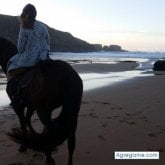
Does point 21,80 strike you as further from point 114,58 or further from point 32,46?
point 114,58

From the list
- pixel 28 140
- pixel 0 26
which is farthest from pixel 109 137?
pixel 0 26

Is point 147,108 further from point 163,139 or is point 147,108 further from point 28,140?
point 28,140

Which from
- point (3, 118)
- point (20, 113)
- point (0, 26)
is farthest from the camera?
point (0, 26)

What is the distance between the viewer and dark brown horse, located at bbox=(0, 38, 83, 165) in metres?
5.53

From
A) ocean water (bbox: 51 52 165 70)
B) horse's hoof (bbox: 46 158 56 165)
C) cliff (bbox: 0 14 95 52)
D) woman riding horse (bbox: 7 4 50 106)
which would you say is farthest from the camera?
cliff (bbox: 0 14 95 52)

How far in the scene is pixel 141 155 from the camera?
636 cm

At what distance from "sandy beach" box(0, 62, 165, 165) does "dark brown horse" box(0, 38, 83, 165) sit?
2.13 ft

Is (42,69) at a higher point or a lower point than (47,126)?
higher

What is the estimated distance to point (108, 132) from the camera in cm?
804

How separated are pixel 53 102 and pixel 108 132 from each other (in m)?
2.34

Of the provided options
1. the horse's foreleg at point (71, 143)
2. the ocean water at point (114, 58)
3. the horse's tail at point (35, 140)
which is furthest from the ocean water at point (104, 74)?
the horse's tail at point (35, 140)

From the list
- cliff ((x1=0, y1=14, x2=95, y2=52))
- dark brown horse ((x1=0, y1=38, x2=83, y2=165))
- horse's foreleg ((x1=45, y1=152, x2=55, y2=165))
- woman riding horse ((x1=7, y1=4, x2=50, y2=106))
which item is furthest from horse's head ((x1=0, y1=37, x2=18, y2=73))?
cliff ((x1=0, y1=14, x2=95, y2=52))

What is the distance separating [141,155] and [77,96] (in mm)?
1360

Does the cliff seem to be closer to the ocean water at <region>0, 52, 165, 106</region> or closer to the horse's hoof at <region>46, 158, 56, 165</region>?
the ocean water at <region>0, 52, 165, 106</region>
